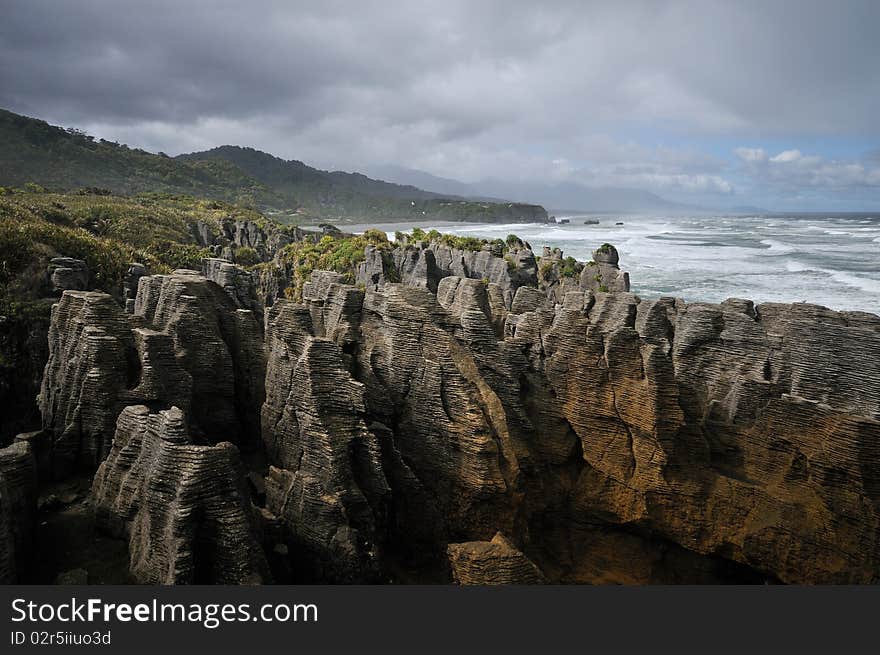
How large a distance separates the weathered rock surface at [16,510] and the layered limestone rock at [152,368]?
5.74 feet

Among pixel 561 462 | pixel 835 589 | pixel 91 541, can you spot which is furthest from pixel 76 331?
pixel 835 589

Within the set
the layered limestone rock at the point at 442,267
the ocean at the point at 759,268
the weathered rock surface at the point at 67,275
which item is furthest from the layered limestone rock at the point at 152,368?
the ocean at the point at 759,268

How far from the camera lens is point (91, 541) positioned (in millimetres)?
8766

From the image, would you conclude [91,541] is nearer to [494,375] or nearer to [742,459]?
[494,375]

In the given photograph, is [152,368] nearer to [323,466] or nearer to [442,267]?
[323,466]

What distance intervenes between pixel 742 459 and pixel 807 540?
200 centimetres

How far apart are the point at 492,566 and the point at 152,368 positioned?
7.69m

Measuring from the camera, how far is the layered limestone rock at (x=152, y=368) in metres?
10.5

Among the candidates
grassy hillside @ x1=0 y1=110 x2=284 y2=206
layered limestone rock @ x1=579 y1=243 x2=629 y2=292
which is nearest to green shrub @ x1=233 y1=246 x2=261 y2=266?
layered limestone rock @ x1=579 y1=243 x2=629 y2=292

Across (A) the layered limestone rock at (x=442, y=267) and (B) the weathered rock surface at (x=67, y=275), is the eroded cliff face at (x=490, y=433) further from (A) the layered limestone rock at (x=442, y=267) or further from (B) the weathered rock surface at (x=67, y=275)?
(A) the layered limestone rock at (x=442, y=267)

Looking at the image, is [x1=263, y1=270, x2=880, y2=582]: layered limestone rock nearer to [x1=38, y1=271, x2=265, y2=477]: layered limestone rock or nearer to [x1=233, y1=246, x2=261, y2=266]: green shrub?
[x1=38, y1=271, x2=265, y2=477]: layered limestone rock

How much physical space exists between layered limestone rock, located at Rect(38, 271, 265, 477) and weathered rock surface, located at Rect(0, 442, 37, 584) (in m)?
1.75

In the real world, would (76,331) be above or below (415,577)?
above

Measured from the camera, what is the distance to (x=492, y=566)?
8.37m
